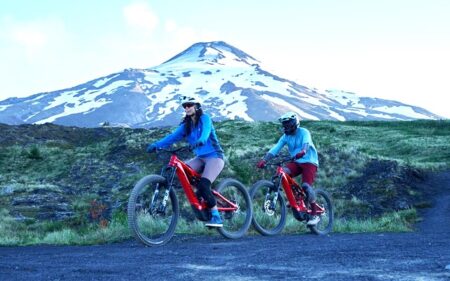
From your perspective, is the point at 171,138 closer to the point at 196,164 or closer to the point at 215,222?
the point at 196,164

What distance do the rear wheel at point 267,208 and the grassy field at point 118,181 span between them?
1007mm

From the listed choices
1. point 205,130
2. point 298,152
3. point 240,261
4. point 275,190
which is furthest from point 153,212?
point 298,152

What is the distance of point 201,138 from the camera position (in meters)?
9.23

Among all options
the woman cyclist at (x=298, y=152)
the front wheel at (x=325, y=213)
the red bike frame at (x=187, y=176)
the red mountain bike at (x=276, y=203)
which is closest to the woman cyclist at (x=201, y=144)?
the red bike frame at (x=187, y=176)

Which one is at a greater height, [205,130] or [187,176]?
[205,130]

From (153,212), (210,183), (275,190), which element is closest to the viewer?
(153,212)

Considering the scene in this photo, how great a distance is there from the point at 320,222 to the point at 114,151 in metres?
20.4

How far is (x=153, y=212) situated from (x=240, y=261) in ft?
8.81

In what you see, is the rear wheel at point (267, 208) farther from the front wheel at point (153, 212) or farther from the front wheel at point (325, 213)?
the front wheel at point (153, 212)

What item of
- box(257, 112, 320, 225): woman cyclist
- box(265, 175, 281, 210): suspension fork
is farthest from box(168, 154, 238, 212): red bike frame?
box(257, 112, 320, 225): woman cyclist

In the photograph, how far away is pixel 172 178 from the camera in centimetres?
933

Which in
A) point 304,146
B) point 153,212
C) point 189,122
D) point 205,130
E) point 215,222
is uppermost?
point 189,122

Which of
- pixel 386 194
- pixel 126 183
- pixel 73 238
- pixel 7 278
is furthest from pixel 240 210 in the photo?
pixel 126 183

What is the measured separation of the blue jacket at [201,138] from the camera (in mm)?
9318
